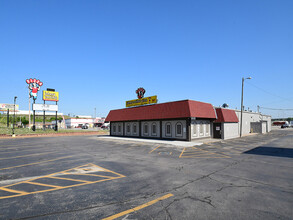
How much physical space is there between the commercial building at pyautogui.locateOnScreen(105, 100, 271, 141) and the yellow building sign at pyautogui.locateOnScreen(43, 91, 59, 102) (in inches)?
925

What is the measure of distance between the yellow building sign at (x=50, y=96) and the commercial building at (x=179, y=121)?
23498mm

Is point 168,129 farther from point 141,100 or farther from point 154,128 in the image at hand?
point 141,100

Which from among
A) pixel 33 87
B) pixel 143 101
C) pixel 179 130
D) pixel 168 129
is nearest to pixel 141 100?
pixel 143 101

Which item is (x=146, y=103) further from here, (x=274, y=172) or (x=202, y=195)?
(x=202, y=195)

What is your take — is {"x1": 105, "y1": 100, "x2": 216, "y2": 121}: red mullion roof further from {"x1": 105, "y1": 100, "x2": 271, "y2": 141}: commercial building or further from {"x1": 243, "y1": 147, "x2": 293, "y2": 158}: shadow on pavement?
{"x1": 243, "y1": 147, "x2": 293, "y2": 158}: shadow on pavement

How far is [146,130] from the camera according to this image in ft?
104

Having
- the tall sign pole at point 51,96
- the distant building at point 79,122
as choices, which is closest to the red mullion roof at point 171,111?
the tall sign pole at point 51,96

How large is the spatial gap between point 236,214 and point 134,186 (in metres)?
4.01

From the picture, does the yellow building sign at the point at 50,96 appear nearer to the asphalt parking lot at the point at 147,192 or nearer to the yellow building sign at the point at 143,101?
the yellow building sign at the point at 143,101

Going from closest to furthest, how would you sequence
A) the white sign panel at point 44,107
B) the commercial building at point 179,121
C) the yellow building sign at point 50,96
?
the commercial building at point 179,121 → the yellow building sign at point 50,96 → the white sign panel at point 44,107

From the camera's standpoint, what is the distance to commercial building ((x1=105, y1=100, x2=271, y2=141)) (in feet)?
83.2

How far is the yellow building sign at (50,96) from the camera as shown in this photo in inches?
1870

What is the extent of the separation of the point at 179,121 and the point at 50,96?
131 ft

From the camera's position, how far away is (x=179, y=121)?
26531 millimetres
